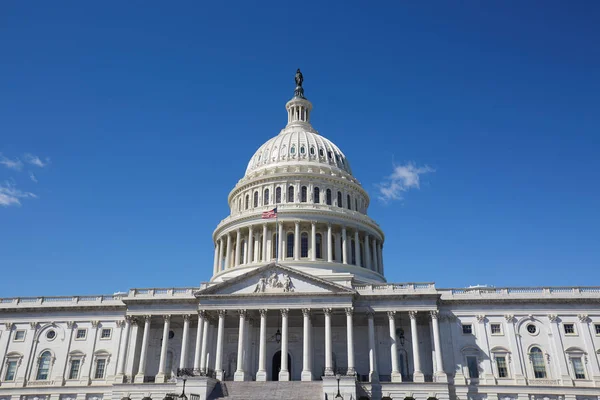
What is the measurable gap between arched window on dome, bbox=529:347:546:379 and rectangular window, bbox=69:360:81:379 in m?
48.7

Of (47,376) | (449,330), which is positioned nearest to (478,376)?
(449,330)

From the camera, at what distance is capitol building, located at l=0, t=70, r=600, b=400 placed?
5009 cm

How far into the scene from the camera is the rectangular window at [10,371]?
58.1 m

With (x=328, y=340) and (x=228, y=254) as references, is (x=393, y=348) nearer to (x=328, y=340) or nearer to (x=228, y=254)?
(x=328, y=340)

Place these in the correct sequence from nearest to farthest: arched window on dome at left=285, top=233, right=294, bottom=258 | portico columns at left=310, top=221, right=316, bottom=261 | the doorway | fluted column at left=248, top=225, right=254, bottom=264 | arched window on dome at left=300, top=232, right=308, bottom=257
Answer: the doorway
portico columns at left=310, top=221, right=316, bottom=261
fluted column at left=248, top=225, right=254, bottom=264
arched window on dome at left=285, top=233, right=294, bottom=258
arched window on dome at left=300, top=232, right=308, bottom=257

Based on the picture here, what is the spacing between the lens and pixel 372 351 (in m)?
52.3

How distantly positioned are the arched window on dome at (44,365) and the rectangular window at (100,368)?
5.80 metres

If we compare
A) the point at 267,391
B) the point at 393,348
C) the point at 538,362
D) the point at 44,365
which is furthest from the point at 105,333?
the point at 538,362

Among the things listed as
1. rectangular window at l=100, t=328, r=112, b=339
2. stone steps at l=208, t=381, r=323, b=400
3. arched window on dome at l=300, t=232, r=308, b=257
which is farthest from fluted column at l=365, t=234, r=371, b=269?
rectangular window at l=100, t=328, r=112, b=339

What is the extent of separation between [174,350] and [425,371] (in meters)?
27.4

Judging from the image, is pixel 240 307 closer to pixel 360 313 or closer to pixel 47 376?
pixel 360 313

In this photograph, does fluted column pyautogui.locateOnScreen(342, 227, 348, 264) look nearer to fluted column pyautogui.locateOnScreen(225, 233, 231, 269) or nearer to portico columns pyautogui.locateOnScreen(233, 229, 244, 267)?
portico columns pyautogui.locateOnScreen(233, 229, 244, 267)

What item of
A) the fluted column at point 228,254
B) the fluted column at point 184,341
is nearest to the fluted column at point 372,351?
the fluted column at point 184,341

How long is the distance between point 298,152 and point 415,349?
3730 cm
